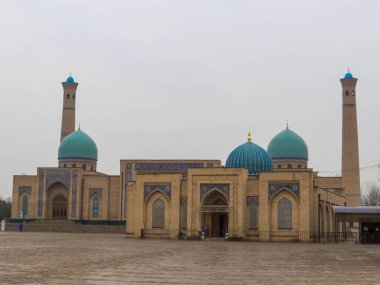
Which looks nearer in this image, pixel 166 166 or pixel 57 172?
pixel 166 166

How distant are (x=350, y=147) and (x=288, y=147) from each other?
5.38 metres

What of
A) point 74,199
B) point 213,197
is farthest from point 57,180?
point 213,197

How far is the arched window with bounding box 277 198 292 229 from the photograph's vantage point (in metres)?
35.1

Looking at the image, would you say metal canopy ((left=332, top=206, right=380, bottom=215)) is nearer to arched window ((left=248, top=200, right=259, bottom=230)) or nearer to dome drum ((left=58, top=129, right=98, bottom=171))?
arched window ((left=248, top=200, right=259, bottom=230))

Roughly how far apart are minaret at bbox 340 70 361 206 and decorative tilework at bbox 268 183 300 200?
747 inches

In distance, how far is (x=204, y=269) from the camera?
47.1 ft

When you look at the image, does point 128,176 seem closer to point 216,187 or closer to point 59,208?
point 59,208

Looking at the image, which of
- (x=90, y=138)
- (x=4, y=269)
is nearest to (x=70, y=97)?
(x=90, y=138)

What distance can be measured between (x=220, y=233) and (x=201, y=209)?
3055 mm

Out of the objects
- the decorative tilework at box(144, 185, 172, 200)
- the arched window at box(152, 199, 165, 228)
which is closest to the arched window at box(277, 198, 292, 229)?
the decorative tilework at box(144, 185, 172, 200)

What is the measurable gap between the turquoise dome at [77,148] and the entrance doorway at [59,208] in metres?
4.25

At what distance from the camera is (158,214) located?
37.8m

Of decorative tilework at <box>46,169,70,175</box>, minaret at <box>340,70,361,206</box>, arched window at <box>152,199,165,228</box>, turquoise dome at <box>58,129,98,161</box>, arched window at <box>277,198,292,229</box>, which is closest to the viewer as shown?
arched window at <box>277,198,292,229</box>

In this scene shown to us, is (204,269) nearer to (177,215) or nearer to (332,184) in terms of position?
(177,215)
